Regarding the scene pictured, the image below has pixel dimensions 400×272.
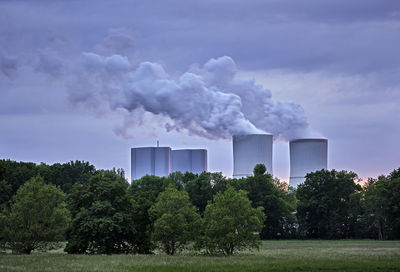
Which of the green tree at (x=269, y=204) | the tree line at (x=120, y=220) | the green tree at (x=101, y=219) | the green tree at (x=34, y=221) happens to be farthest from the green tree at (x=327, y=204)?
the green tree at (x=34, y=221)

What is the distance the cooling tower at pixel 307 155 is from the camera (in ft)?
257

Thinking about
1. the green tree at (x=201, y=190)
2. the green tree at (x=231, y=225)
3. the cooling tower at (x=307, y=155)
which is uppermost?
the cooling tower at (x=307, y=155)

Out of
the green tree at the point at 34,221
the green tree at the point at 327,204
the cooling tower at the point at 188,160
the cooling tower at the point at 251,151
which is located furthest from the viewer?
the cooling tower at the point at 188,160

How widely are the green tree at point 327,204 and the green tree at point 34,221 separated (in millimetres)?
41108

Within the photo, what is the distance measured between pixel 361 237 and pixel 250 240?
128 ft

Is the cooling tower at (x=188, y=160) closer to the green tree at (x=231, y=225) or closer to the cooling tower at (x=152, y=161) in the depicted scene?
the cooling tower at (x=152, y=161)

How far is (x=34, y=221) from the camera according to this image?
142 ft

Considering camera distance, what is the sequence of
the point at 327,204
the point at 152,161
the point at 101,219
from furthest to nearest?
1. the point at 152,161
2. the point at 327,204
3. the point at 101,219

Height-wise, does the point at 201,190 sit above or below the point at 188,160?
below

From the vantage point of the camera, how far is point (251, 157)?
3108 inches

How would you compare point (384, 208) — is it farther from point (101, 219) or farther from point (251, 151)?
point (101, 219)

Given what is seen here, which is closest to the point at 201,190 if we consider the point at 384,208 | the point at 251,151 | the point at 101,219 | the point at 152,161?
the point at 251,151

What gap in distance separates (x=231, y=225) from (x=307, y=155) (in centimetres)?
3871

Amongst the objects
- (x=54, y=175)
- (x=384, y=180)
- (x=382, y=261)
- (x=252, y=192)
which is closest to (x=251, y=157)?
(x=252, y=192)
